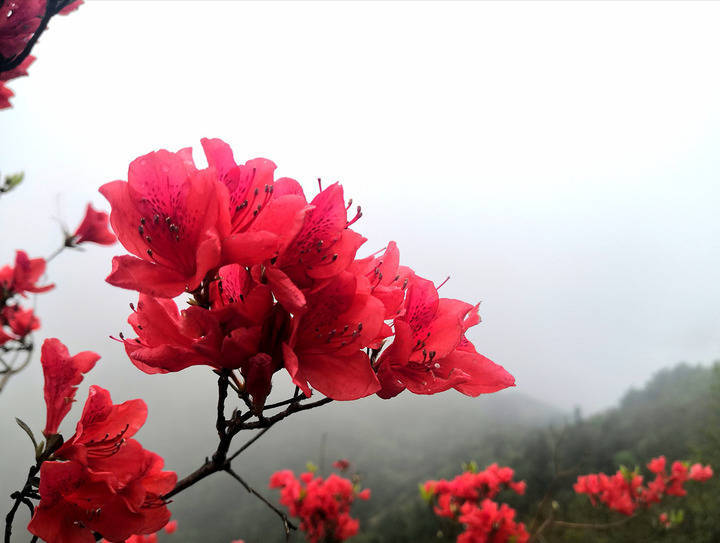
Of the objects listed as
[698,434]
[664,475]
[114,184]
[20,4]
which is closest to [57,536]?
[114,184]

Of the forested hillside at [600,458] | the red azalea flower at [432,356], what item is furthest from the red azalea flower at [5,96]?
the forested hillside at [600,458]

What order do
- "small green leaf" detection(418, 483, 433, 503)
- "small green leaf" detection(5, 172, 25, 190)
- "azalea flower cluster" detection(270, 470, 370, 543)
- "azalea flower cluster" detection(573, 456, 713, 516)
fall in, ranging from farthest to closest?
"azalea flower cluster" detection(573, 456, 713, 516), "small green leaf" detection(418, 483, 433, 503), "azalea flower cluster" detection(270, 470, 370, 543), "small green leaf" detection(5, 172, 25, 190)

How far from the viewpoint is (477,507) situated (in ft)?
14.2

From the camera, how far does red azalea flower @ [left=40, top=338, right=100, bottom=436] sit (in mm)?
1059

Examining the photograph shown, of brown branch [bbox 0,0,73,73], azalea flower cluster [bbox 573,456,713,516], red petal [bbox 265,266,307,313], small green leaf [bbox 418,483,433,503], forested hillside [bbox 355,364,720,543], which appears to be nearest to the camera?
red petal [bbox 265,266,307,313]

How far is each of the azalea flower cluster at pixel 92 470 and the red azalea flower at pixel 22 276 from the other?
1735mm

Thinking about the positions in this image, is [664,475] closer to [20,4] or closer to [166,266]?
[166,266]

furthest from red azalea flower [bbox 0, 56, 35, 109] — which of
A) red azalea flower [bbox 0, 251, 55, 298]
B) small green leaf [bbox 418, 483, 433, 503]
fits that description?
small green leaf [bbox 418, 483, 433, 503]

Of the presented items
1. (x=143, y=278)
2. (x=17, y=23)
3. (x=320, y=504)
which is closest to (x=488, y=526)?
(x=320, y=504)

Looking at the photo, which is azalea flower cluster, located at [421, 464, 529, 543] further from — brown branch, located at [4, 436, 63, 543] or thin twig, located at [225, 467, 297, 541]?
brown branch, located at [4, 436, 63, 543]

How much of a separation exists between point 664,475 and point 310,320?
22.5 feet

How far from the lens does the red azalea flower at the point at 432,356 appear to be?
37.0 inches

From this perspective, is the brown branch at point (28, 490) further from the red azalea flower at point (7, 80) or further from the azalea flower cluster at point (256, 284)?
the red azalea flower at point (7, 80)

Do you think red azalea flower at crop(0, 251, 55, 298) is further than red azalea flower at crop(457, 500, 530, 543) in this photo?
No
